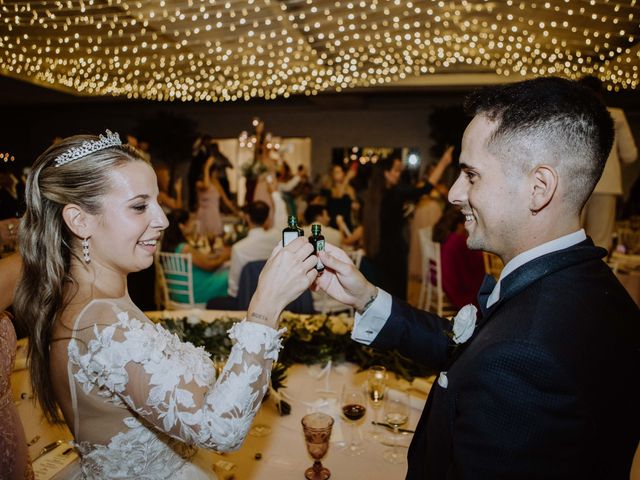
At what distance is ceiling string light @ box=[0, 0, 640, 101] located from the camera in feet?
13.2

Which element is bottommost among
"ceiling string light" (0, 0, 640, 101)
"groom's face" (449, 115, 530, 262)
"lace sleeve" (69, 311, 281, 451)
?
"lace sleeve" (69, 311, 281, 451)

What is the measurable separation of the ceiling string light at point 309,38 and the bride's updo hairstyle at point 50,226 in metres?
2.98

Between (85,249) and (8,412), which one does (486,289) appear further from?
(8,412)

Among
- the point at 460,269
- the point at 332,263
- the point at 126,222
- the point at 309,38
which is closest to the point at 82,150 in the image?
the point at 126,222

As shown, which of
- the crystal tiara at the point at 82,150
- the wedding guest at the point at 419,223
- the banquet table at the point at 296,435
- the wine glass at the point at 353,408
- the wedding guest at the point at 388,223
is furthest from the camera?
the wedding guest at the point at 419,223

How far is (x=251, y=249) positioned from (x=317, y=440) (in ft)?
9.98

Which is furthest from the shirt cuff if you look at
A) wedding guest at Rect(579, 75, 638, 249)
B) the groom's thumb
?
wedding guest at Rect(579, 75, 638, 249)

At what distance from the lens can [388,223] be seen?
18.6 ft

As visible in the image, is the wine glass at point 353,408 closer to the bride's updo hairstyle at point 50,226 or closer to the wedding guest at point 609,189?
the bride's updo hairstyle at point 50,226

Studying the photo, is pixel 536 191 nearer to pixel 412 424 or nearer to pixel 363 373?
pixel 412 424

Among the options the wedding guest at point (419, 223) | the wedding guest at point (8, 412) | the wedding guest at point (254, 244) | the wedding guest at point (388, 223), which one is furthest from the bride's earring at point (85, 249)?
the wedding guest at point (419, 223)

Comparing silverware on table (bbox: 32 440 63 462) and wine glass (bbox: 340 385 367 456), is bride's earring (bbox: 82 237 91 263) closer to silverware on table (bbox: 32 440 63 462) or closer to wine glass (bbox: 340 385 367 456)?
silverware on table (bbox: 32 440 63 462)

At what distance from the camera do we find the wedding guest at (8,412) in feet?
5.07

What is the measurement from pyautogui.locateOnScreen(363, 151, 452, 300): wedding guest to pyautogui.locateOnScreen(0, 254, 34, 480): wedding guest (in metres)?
4.39
